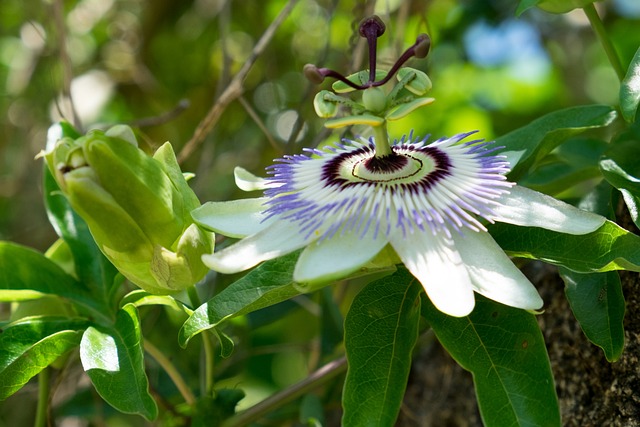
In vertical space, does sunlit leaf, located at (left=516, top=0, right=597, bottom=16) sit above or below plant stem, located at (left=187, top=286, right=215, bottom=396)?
above

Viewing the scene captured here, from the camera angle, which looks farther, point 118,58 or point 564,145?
point 118,58

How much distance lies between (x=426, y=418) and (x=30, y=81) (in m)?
1.76

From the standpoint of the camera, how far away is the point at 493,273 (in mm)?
977

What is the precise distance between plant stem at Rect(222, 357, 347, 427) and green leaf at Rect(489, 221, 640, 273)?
0.43 metres

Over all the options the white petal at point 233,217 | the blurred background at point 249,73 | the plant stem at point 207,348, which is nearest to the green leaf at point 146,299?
the plant stem at point 207,348

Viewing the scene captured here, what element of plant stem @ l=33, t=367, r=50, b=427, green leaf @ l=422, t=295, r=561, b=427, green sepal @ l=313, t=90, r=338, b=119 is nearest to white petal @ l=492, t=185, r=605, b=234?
green leaf @ l=422, t=295, r=561, b=427

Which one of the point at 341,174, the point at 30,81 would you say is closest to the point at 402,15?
the point at 341,174

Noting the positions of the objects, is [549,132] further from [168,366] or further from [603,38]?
[168,366]

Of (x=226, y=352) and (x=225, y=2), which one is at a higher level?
(x=225, y=2)

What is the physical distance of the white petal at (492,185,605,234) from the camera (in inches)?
40.3

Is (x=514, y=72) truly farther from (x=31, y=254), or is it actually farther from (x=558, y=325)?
(x=31, y=254)

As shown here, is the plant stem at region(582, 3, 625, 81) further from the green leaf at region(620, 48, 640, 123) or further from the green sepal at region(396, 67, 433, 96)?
the green sepal at region(396, 67, 433, 96)

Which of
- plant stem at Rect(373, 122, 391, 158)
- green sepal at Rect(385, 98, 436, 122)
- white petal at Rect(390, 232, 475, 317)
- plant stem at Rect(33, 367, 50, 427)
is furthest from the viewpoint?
plant stem at Rect(33, 367, 50, 427)

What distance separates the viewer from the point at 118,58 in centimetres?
286
